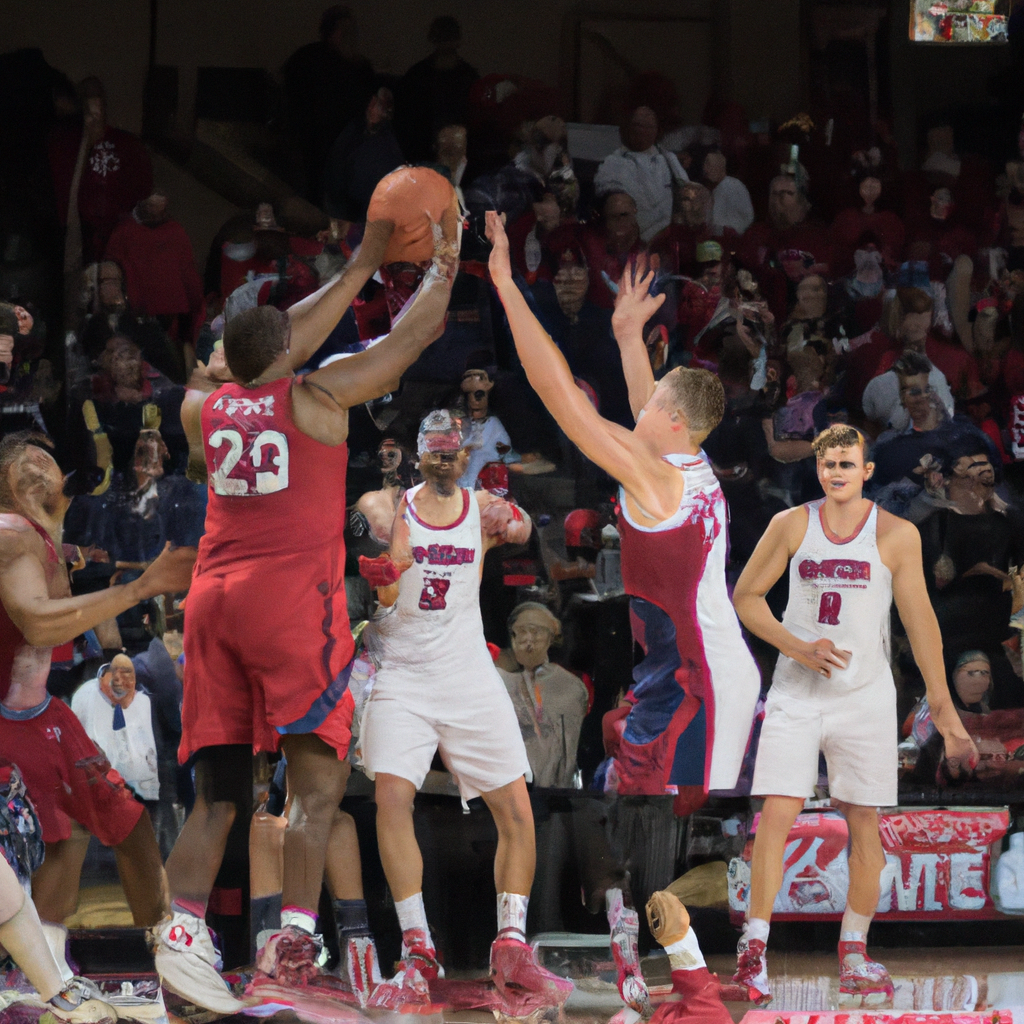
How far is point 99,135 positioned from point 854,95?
2608 mm

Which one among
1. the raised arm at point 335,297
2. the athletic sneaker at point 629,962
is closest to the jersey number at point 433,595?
the raised arm at point 335,297

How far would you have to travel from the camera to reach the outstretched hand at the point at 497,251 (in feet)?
16.4

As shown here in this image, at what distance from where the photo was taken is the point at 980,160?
520 centimetres

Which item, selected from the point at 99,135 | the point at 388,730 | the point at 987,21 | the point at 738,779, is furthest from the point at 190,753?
the point at 987,21

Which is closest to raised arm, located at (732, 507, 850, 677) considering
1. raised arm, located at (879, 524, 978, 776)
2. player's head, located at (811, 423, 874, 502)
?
player's head, located at (811, 423, 874, 502)

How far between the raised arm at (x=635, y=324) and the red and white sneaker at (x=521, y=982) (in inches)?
70.8

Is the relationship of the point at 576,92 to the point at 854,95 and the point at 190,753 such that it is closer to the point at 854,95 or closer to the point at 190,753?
the point at 854,95

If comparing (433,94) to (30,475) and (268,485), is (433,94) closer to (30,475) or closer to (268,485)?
(268,485)

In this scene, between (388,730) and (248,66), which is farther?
(248,66)

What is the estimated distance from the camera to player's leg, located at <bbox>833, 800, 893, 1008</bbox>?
4.82m

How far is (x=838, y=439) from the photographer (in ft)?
16.4

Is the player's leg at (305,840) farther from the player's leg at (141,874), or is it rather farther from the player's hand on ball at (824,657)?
the player's hand on ball at (824,657)

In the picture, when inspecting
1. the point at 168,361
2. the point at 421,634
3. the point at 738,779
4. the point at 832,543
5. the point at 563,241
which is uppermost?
the point at 563,241

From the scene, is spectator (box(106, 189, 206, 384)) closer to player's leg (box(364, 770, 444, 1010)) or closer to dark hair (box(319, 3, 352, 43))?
dark hair (box(319, 3, 352, 43))
